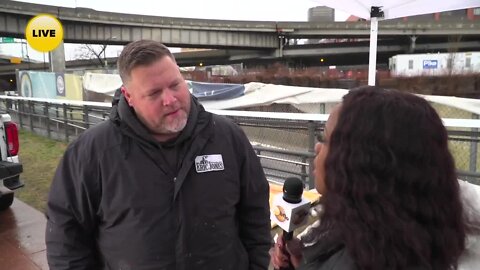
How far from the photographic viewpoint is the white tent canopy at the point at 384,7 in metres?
6.40

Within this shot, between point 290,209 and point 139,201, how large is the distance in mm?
698

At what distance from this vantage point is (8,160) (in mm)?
5625

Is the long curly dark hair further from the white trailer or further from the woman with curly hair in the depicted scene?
the white trailer

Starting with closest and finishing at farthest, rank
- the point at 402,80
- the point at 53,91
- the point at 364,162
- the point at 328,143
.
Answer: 1. the point at 364,162
2. the point at 328,143
3. the point at 53,91
4. the point at 402,80

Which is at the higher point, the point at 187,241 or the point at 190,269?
the point at 187,241

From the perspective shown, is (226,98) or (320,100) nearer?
(320,100)

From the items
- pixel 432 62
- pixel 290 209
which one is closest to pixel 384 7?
pixel 290 209

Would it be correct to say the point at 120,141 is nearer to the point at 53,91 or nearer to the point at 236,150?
the point at 236,150

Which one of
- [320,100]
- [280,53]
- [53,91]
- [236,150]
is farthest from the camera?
[280,53]

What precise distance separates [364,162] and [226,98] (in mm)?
8908

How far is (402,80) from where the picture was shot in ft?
77.9

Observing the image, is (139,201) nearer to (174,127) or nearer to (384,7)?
(174,127)

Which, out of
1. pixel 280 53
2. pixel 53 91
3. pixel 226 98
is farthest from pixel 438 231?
pixel 280 53

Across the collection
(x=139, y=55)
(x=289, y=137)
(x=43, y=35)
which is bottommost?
(x=289, y=137)
